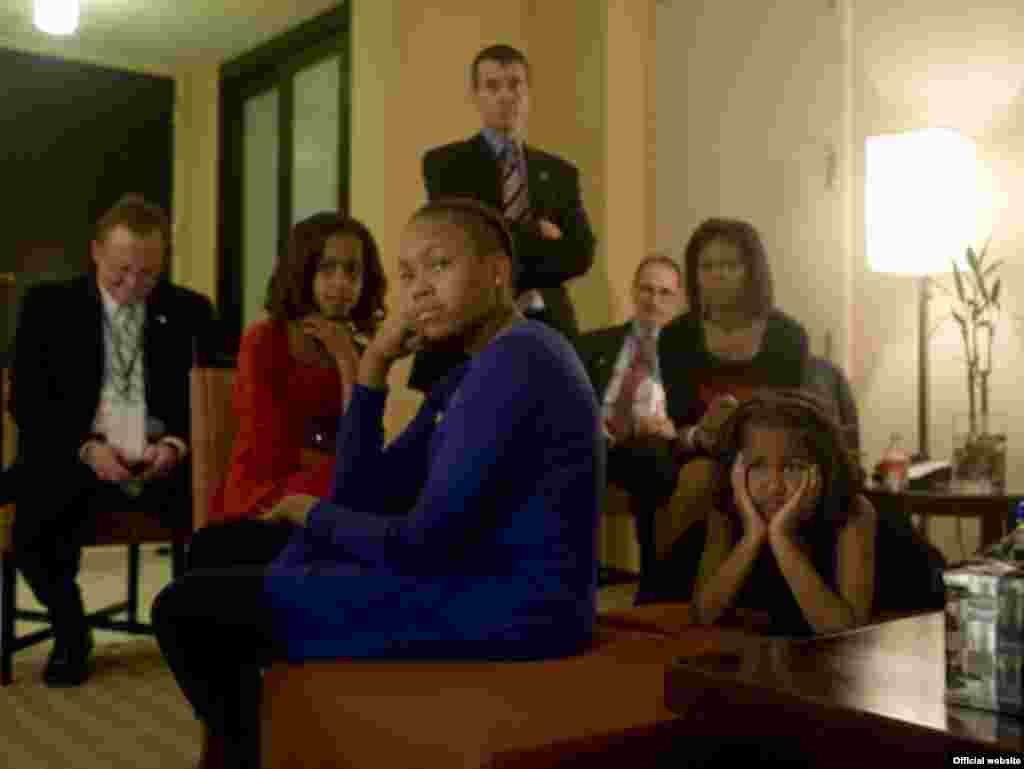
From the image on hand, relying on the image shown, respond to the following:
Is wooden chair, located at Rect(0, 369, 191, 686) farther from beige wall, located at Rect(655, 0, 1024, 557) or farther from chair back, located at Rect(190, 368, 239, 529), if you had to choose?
beige wall, located at Rect(655, 0, 1024, 557)

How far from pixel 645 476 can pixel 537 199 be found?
826 mm

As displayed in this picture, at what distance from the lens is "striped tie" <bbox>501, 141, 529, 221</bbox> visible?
10.5 feet

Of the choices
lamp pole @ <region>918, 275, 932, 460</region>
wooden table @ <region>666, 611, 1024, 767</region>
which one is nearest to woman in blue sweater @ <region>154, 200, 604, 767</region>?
wooden table @ <region>666, 611, 1024, 767</region>

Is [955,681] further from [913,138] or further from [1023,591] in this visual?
[913,138]

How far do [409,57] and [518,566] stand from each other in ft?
11.4

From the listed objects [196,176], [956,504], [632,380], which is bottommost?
[956,504]

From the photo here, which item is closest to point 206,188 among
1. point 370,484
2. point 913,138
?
point 913,138

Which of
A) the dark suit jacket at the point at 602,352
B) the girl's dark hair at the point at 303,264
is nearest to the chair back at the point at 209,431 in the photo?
the girl's dark hair at the point at 303,264

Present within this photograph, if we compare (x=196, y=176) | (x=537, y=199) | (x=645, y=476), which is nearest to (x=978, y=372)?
(x=645, y=476)

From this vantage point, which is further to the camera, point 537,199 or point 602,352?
point 602,352

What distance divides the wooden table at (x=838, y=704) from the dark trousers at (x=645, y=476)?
6.29 feet

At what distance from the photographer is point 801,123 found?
3.99 m

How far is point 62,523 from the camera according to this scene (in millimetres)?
2967

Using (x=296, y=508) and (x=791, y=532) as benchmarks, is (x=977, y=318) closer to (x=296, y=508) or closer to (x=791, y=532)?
(x=791, y=532)
